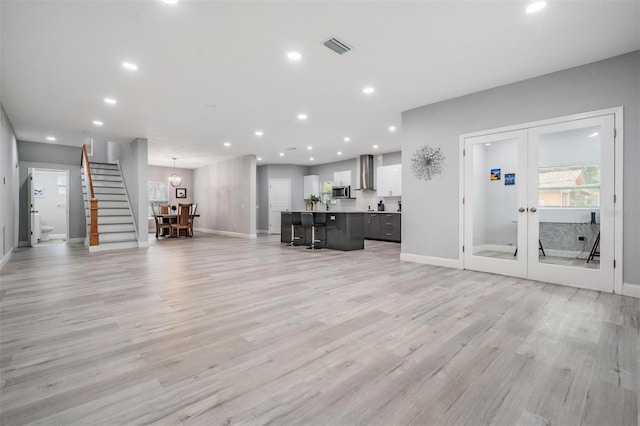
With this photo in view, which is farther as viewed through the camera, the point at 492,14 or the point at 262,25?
the point at 262,25

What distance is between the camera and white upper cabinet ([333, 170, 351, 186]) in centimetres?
1053

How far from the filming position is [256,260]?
551 cm

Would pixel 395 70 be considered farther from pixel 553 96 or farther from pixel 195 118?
pixel 195 118

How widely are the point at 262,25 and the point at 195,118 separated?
3.59 metres

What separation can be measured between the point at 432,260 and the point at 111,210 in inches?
330

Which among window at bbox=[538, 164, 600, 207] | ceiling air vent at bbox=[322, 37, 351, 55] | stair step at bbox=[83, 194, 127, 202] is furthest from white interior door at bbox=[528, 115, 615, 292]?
stair step at bbox=[83, 194, 127, 202]

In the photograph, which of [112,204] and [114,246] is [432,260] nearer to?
[114,246]

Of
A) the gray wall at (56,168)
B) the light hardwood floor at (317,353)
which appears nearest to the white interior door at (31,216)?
the gray wall at (56,168)

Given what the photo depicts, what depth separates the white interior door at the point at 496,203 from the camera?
159 inches

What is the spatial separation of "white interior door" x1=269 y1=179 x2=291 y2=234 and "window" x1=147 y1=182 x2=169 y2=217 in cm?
482

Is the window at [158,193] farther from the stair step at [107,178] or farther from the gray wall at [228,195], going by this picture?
the stair step at [107,178]

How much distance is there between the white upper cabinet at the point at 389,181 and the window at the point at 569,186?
5081 millimetres

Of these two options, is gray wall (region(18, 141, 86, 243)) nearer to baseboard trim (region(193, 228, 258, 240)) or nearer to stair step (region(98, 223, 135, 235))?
stair step (region(98, 223, 135, 235))

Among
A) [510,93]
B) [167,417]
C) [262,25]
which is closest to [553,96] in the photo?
[510,93]
